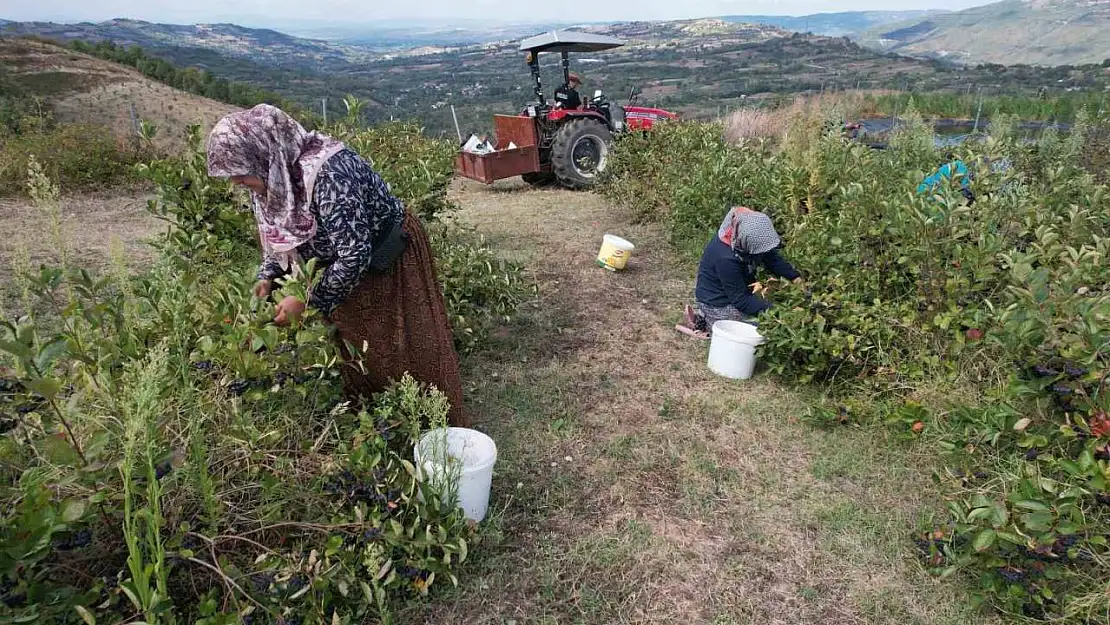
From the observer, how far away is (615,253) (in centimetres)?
543

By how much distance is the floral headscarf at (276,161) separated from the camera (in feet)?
6.45

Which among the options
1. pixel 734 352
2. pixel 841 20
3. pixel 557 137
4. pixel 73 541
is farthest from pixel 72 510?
pixel 841 20

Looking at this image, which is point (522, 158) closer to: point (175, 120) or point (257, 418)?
point (257, 418)

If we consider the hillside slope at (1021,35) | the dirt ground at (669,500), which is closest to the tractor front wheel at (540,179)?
the dirt ground at (669,500)

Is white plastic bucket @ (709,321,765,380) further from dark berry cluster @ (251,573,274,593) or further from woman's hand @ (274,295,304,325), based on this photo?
dark berry cluster @ (251,573,274,593)

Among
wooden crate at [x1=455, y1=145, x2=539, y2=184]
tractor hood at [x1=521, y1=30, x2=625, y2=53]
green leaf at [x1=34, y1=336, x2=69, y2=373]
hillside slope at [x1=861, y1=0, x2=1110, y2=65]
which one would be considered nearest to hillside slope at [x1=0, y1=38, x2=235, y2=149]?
wooden crate at [x1=455, y1=145, x2=539, y2=184]

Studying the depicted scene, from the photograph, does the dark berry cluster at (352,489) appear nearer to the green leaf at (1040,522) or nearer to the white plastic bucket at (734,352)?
the green leaf at (1040,522)

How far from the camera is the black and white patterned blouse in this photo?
207 centimetres

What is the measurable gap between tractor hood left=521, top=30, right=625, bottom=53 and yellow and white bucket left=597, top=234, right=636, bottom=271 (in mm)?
4482

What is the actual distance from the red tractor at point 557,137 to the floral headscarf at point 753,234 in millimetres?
5044

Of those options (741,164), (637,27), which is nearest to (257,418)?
(741,164)

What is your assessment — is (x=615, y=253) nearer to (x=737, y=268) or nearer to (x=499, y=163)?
(x=737, y=268)

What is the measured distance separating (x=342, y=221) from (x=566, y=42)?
7.53m

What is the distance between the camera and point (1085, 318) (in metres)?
1.94
